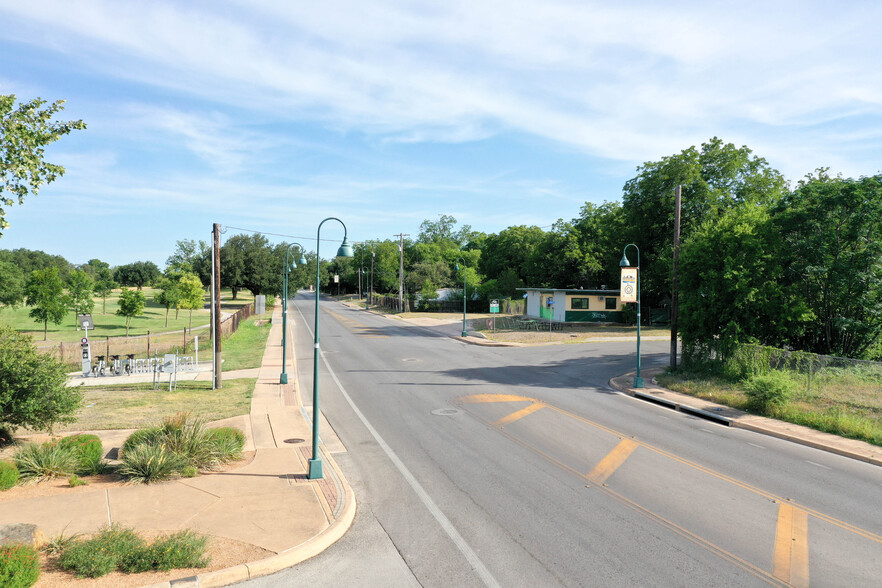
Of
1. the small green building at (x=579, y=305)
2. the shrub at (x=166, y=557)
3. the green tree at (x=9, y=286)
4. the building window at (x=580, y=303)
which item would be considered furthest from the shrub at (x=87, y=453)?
the green tree at (x=9, y=286)

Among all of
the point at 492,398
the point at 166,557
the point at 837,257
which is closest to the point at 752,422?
the point at 492,398

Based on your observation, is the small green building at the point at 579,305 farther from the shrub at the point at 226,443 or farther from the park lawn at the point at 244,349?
the shrub at the point at 226,443

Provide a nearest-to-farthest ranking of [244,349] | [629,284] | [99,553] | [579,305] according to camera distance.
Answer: [99,553] < [629,284] < [244,349] < [579,305]

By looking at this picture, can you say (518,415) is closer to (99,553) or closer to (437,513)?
(437,513)

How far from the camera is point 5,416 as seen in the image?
36.2 ft

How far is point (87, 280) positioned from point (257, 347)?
85.0 ft

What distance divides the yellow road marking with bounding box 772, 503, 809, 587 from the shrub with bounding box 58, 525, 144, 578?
8304 mm

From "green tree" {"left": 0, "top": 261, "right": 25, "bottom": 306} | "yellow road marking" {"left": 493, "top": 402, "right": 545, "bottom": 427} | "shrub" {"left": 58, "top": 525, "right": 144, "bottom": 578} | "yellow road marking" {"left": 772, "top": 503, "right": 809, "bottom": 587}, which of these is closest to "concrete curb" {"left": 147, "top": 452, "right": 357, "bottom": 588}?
"shrub" {"left": 58, "top": 525, "right": 144, "bottom": 578}

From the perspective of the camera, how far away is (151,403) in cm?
1734

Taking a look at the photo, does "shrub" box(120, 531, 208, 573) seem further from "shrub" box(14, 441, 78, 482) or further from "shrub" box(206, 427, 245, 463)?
"shrub" box(14, 441, 78, 482)

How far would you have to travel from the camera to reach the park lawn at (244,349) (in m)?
26.7

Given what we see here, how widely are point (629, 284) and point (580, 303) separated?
29889 mm

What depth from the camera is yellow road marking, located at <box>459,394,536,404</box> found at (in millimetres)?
17922

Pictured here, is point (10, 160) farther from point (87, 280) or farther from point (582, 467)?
point (87, 280)
